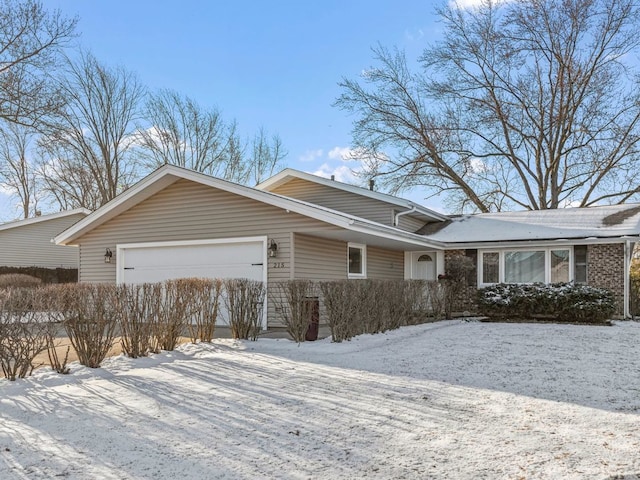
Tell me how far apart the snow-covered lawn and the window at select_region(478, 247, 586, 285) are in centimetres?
740

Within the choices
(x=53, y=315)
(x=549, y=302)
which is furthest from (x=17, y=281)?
(x=549, y=302)

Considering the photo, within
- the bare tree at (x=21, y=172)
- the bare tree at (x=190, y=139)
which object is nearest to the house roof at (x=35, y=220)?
the bare tree at (x=21, y=172)

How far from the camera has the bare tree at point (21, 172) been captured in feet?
90.7

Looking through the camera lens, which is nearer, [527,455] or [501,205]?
[527,455]

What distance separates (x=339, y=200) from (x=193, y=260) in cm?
636

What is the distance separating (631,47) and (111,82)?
2689 centimetres

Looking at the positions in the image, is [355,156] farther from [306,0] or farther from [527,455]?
[527,455]

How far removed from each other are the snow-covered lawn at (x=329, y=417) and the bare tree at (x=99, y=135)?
78.9 ft

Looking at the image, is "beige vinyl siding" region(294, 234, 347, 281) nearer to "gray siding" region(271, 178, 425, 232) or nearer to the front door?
"gray siding" region(271, 178, 425, 232)

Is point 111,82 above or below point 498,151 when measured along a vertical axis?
above

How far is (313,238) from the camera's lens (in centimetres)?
1192

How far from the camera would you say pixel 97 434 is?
164 inches

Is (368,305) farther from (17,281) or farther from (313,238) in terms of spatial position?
(17,281)

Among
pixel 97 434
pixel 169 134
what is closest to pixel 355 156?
pixel 169 134
